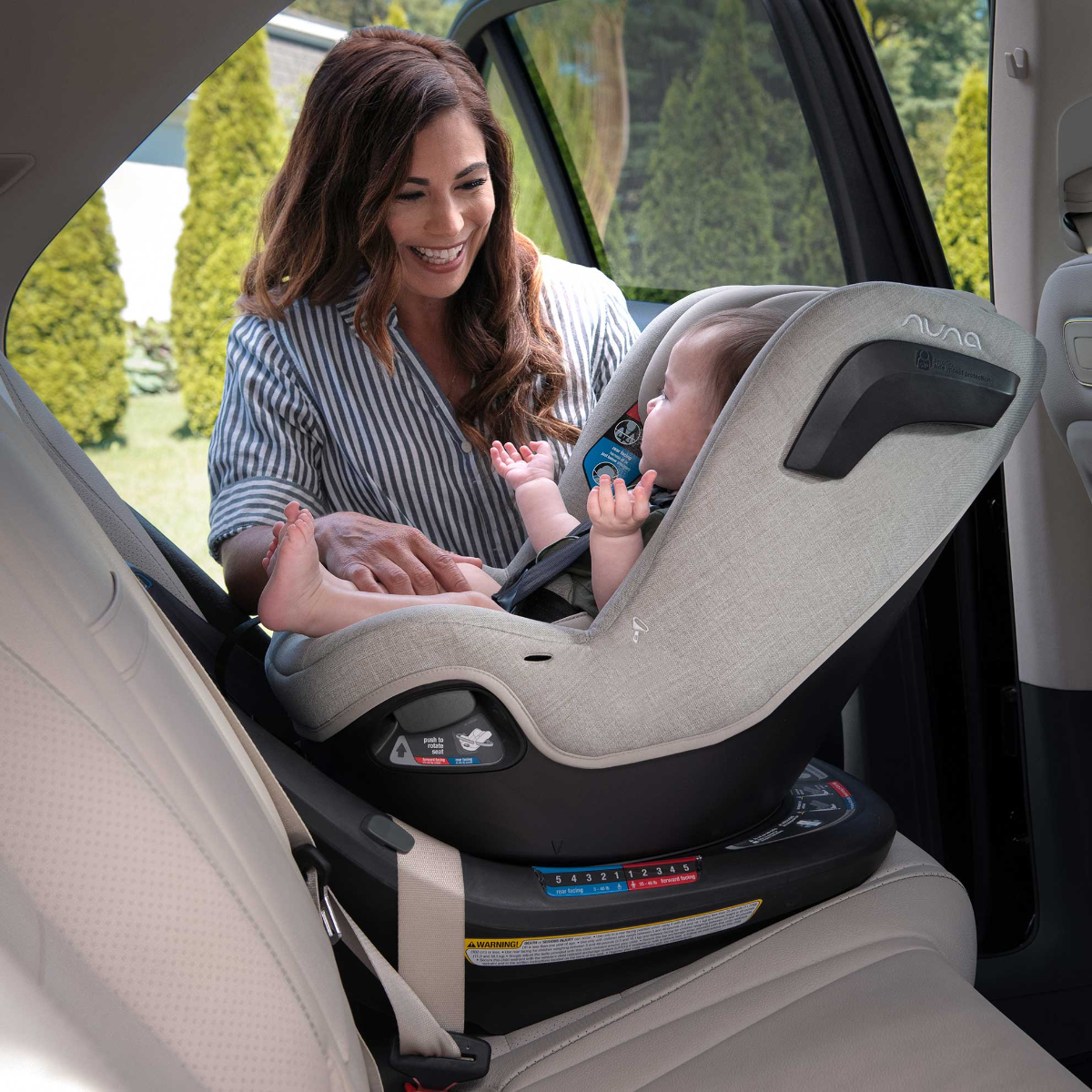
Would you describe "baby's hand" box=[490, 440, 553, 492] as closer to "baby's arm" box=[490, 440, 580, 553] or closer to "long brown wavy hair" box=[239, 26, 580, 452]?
"baby's arm" box=[490, 440, 580, 553]

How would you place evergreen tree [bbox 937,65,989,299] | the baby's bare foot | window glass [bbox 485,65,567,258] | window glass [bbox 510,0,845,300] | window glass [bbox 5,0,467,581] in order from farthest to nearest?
window glass [bbox 510,0,845,300], window glass [bbox 5,0,467,581], evergreen tree [bbox 937,65,989,299], window glass [bbox 485,65,567,258], the baby's bare foot

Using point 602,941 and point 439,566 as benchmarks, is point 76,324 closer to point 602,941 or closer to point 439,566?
point 439,566

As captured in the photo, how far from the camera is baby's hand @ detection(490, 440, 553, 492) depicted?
5.23 ft

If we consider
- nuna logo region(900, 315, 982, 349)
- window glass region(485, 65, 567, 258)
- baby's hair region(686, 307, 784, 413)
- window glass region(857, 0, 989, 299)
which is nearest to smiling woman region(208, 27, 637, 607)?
window glass region(485, 65, 567, 258)

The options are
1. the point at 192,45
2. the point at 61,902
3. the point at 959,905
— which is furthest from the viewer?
the point at 959,905

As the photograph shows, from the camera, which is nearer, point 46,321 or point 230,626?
point 230,626

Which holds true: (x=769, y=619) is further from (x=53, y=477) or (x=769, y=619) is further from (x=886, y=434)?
(x=53, y=477)

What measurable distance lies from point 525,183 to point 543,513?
2508 millimetres

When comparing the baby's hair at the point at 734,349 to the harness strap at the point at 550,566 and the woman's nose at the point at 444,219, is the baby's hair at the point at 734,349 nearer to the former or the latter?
the harness strap at the point at 550,566

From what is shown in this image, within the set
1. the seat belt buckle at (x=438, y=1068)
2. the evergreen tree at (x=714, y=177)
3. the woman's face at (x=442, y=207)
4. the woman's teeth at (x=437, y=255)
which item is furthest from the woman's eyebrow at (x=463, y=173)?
the evergreen tree at (x=714, y=177)

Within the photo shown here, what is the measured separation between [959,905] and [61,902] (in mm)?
1045

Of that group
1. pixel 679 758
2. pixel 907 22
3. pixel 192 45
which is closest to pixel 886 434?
pixel 679 758

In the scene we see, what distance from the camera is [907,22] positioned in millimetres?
6820

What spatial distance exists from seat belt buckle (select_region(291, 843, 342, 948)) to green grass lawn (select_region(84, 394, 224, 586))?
15.3 feet
